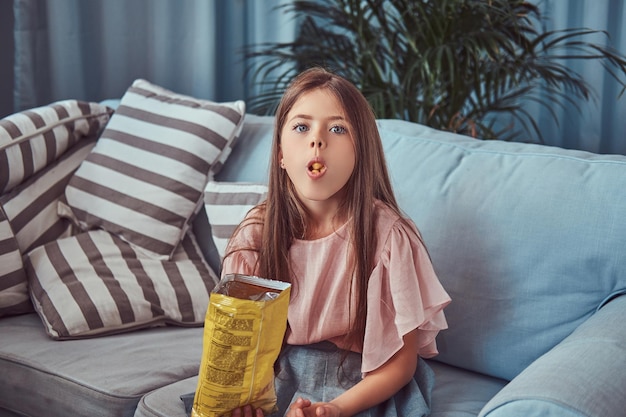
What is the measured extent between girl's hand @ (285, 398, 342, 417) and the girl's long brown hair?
0.17 metres

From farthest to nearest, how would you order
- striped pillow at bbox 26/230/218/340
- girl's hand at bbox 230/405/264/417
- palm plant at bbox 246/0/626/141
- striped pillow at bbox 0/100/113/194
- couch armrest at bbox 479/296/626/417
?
palm plant at bbox 246/0/626/141, striped pillow at bbox 0/100/113/194, striped pillow at bbox 26/230/218/340, girl's hand at bbox 230/405/264/417, couch armrest at bbox 479/296/626/417

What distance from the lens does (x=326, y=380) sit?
136cm

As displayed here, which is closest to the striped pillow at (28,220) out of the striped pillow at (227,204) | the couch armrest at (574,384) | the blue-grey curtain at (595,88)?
the striped pillow at (227,204)

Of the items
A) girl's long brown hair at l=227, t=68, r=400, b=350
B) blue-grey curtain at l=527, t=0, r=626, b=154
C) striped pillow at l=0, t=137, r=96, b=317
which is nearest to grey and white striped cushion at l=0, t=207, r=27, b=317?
striped pillow at l=0, t=137, r=96, b=317

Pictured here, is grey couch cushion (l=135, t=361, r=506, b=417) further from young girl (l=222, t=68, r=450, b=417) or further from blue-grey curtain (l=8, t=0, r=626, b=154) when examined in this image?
blue-grey curtain (l=8, t=0, r=626, b=154)

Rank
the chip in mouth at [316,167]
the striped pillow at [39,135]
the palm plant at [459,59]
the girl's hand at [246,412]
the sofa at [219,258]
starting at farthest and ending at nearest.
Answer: the palm plant at [459,59], the striped pillow at [39,135], the sofa at [219,258], the chip in mouth at [316,167], the girl's hand at [246,412]

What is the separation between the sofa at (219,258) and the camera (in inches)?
55.1

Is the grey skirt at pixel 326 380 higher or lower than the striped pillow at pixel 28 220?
lower

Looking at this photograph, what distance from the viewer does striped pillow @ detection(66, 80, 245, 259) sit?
188 centimetres

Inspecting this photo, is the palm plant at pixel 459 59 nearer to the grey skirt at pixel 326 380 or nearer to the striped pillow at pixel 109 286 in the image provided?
the striped pillow at pixel 109 286

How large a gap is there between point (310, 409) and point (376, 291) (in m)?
0.22

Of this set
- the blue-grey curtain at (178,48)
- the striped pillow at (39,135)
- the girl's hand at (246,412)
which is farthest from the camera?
the blue-grey curtain at (178,48)

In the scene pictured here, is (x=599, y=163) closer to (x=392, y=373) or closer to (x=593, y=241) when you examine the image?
(x=593, y=241)

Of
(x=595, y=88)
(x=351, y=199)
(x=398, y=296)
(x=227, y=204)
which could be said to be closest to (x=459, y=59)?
(x=595, y=88)
